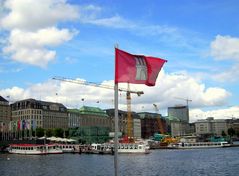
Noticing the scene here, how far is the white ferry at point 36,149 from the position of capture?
158m

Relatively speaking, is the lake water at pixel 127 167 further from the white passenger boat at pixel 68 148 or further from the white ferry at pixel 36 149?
the white passenger boat at pixel 68 148

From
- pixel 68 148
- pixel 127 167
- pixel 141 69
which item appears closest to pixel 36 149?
pixel 68 148

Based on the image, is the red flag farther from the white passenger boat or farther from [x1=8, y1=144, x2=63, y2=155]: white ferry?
the white passenger boat

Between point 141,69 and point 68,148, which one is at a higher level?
point 141,69

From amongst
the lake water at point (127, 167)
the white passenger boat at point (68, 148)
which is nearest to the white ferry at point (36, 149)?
the white passenger boat at point (68, 148)

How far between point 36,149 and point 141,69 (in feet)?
472

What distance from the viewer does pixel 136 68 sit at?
20.6 m

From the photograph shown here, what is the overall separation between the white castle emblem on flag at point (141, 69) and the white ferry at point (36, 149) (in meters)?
141

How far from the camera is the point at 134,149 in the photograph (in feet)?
503

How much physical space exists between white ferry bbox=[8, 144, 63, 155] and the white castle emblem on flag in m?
141

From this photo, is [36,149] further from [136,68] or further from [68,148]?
[136,68]

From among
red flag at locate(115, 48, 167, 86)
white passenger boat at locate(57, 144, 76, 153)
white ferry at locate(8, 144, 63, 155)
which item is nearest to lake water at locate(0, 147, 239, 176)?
red flag at locate(115, 48, 167, 86)

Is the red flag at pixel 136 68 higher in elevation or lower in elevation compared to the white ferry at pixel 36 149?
higher

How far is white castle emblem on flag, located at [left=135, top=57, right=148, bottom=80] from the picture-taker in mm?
20594
